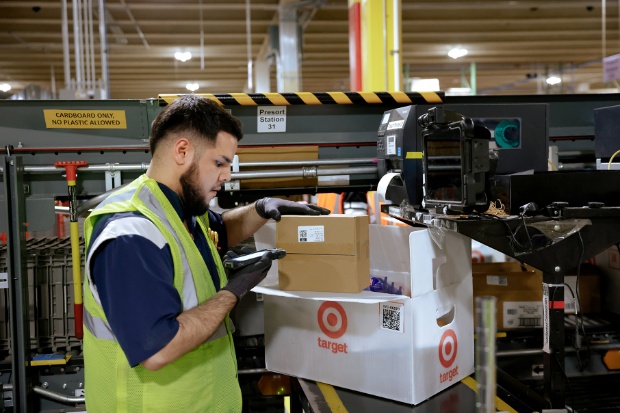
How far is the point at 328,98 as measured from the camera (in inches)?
114

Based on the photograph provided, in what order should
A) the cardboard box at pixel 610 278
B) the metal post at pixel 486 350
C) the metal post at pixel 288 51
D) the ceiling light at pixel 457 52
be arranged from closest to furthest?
the metal post at pixel 486 350 < the cardboard box at pixel 610 278 < the metal post at pixel 288 51 < the ceiling light at pixel 457 52

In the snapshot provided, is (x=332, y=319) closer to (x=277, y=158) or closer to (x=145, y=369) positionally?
(x=145, y=369)

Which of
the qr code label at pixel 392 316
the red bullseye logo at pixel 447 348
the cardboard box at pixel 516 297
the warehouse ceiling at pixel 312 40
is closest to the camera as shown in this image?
the qr code label at pixel 392 316

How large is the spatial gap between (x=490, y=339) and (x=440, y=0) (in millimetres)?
7157

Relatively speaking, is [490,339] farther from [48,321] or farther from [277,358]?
[48,321]

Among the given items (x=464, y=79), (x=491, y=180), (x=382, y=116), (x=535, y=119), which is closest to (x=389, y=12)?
(x=382, y=116)

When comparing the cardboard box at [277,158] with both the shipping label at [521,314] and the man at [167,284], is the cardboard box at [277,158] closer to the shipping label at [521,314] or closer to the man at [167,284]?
the man at [167,284]

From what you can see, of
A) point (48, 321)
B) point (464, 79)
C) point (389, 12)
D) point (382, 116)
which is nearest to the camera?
point (48, 321)

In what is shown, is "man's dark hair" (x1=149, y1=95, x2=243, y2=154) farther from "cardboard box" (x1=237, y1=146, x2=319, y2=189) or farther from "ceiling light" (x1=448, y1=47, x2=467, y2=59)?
→ "ceiling light" (x1=448, y1=47, x2=467, y2=59)

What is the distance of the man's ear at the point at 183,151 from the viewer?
1.68 m

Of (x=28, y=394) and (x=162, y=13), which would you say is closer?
(x=28, y=394)

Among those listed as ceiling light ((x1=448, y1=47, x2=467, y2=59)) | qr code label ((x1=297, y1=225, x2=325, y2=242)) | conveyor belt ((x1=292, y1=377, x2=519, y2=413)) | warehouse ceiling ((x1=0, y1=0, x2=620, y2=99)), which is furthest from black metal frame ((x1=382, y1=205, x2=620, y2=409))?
ceiling light ((x1=448, y1=47, x2=467, y2=59))

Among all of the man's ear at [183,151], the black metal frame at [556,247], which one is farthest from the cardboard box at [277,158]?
the black metal frame at [556,247]

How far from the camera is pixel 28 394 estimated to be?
260 centimetres
